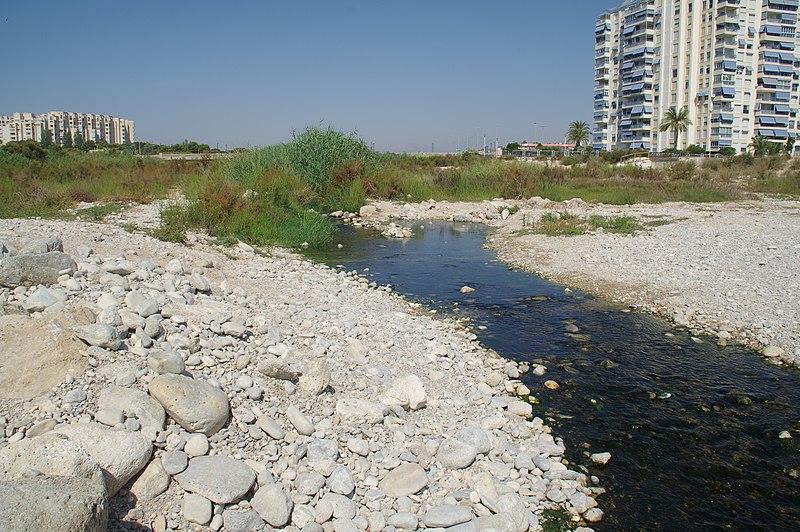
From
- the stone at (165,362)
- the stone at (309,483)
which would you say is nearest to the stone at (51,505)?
the stone at (309,483)

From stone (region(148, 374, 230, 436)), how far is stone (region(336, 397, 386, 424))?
3.74 ft

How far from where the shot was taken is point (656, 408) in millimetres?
6820

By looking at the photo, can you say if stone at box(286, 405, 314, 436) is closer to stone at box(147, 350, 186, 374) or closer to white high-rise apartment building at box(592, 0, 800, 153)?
stone at box(147, 350, 186, 374)

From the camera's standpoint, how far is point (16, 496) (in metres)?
3.27

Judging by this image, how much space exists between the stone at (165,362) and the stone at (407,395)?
204 cm

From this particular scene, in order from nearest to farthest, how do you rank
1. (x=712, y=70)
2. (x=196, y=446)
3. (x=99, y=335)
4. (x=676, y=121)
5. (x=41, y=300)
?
(x=196, y=446)
(x=99, y=335)
(x=41, y=300)
(x=712, y=70)
(x=676, y=121)

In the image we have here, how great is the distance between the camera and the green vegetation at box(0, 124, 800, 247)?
17719 millimetres

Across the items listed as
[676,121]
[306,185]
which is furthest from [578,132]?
[306,185]

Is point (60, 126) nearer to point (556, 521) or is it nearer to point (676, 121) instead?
point (676, 121)

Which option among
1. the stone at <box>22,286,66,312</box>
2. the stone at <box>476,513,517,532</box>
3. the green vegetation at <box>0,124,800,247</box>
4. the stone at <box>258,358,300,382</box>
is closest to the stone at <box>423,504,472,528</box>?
the stone at <box>476,513,517,532</box>

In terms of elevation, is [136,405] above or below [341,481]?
above

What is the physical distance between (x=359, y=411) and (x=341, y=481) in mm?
1070

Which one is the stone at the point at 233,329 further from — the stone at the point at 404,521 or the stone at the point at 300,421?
the stone at the point at 404,521

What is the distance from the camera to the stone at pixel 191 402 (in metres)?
4.93
